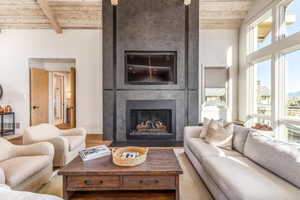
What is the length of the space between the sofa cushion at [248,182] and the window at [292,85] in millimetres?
2370

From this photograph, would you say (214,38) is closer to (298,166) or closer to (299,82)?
(299,82)

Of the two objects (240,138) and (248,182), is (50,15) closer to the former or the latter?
(240,138)

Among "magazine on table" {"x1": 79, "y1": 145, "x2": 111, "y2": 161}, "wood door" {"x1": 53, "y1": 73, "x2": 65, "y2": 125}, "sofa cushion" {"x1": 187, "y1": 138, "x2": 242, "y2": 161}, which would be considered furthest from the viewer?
"wood door" {"x1": 53, "y1": 73, "x2": 65, "y2": 125}

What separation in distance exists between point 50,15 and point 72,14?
1.88ft

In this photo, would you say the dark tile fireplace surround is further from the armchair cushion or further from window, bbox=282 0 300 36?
window, bbox=282 0 300 36

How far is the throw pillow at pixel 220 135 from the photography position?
284 cm

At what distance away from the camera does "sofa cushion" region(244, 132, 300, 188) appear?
1620 mm

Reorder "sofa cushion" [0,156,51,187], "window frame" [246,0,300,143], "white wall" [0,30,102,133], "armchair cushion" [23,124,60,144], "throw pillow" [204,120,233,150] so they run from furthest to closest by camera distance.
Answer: "white wall" [0,30,102,133], "window frame" [246,0,300,143], "armchair cushion" [23,124,60,144], "throw pillow" [204,120,233,150], "sofa cushion" [0,156,51,187]

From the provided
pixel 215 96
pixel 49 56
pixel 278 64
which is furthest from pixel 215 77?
pixel 49 56

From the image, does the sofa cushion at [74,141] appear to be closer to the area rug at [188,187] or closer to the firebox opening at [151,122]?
the area rug at [188,187]

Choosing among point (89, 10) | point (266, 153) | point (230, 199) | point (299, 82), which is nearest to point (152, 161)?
point (230, 199)

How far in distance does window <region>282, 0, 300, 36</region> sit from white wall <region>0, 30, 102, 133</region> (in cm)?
477

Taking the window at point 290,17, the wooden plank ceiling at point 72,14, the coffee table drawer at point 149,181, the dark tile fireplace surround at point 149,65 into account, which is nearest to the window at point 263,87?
the window at point 290,17

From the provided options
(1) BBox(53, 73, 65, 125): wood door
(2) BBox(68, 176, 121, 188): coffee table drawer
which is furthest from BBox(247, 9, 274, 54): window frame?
(1) BBox(53, 73, 65, 125): wood door
